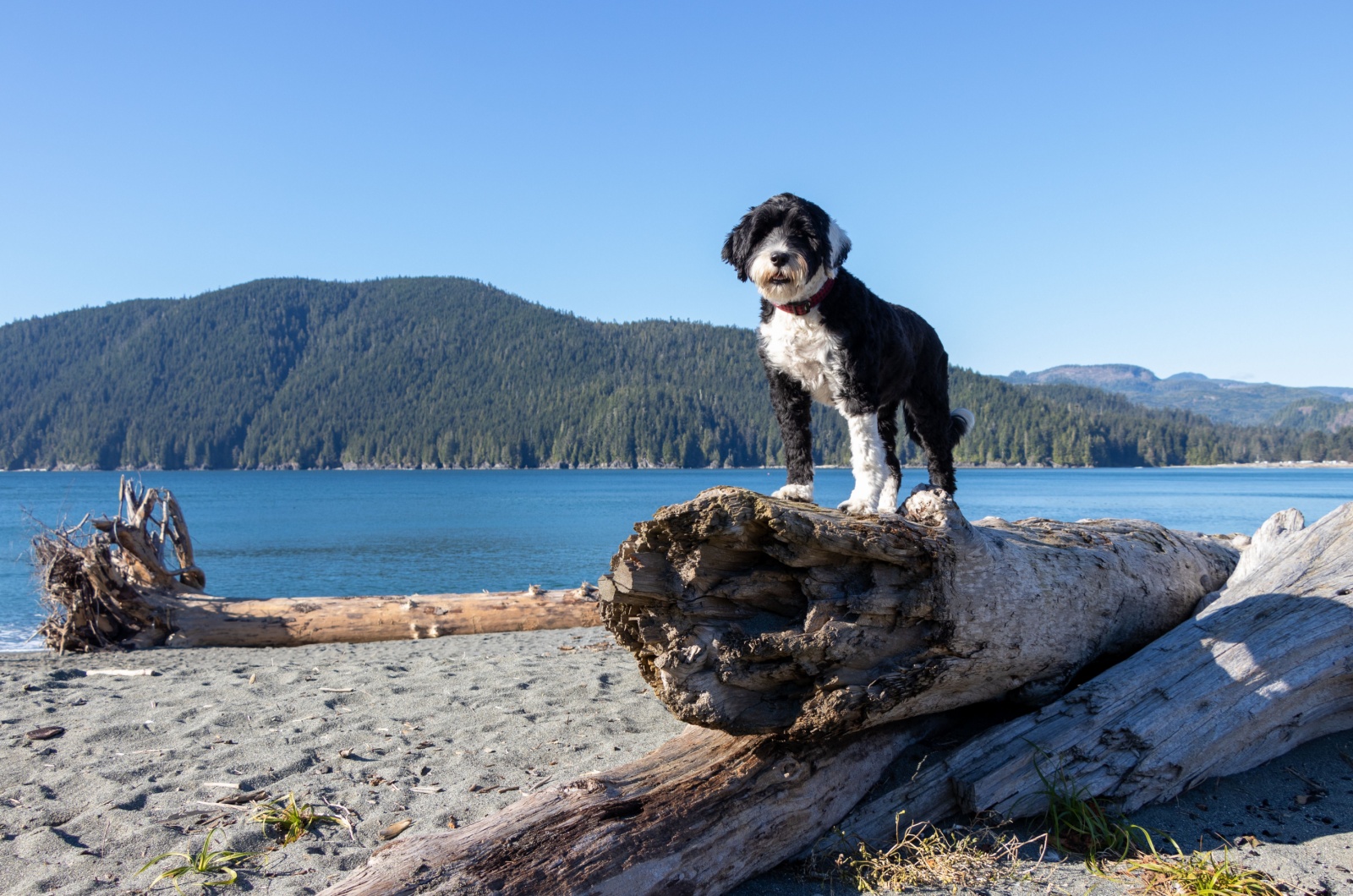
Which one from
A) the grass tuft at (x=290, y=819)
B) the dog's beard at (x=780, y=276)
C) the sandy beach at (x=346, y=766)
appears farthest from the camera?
the dog's beard at (x=780, y=276)

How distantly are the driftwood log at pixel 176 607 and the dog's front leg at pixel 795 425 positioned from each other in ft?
21.2

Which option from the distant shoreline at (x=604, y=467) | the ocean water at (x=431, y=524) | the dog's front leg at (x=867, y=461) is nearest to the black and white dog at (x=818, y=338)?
the dog's front leg at (x=867, y=461)

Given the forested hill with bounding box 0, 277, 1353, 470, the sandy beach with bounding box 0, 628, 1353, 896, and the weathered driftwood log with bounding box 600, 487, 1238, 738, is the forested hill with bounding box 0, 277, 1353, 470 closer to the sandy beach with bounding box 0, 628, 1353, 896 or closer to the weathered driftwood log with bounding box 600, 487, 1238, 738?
the sandy beach with bounding box 0, 628, 1353, 896

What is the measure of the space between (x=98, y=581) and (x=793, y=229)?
916cm

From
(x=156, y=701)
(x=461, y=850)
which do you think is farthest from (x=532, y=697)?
(x=461, y=850)

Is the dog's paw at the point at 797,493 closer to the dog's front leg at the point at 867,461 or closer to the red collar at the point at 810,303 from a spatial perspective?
the dog's front leg at the point at 867,461

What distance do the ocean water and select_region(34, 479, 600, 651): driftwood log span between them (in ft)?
2.62

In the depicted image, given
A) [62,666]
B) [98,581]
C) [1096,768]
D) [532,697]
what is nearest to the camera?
[1096,768]

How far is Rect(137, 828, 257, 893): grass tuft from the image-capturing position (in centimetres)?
363

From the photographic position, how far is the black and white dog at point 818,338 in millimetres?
4383

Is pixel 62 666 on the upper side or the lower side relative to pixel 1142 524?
lower

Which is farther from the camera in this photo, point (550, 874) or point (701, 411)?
point (701, 411)

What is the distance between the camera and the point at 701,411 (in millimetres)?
154625

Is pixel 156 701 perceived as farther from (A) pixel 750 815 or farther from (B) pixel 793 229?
(B) pixel 793 229
